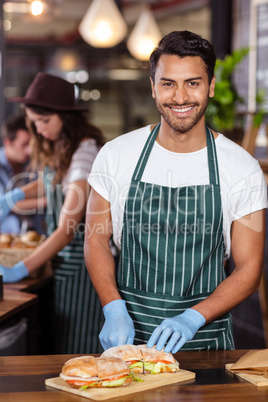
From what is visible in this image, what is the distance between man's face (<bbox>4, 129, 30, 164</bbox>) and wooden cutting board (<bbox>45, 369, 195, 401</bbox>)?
3.55 metres

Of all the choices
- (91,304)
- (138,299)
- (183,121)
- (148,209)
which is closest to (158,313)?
(138,299)

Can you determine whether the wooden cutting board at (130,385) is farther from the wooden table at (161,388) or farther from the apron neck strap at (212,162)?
the apron neck strap at (212,162)

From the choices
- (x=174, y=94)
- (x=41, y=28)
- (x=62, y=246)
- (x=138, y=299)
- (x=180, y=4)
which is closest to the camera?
(x=174, y=94)

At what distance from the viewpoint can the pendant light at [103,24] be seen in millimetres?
5754

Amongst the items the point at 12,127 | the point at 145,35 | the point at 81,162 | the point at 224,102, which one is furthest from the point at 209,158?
the point at 145,35

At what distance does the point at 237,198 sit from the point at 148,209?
0.33 m

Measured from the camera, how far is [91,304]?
3293 millimetres

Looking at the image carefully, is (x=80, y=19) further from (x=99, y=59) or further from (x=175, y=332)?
(x=175, y=332)

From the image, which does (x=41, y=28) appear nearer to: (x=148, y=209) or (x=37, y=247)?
(x=37, y=247)

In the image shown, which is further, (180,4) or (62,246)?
(180,4)

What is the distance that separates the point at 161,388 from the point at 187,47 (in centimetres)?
118

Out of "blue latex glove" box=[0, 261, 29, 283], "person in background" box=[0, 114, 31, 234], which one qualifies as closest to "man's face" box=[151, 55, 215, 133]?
"blue latex glove" box=[0, 261, 29, 283]

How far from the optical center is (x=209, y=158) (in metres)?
Result: 2.34

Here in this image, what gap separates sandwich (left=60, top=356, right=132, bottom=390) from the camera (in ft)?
5.47
